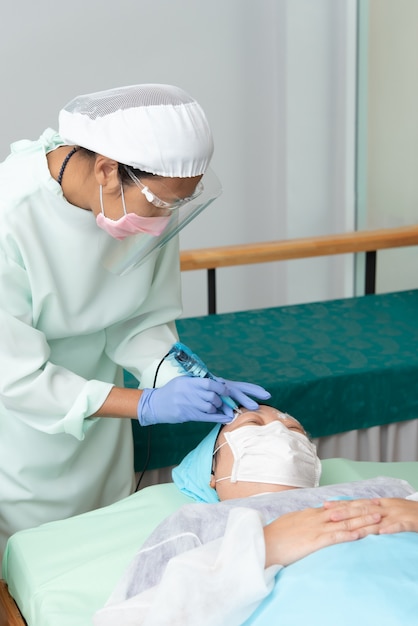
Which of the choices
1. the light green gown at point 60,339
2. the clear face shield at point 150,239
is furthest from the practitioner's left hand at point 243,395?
the clear face shield at point 150,239

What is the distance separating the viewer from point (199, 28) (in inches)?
164

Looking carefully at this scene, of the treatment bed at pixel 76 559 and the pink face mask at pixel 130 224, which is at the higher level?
the pink face mask at pixel 130 224

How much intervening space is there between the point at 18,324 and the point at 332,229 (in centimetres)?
290

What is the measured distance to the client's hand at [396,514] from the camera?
1484mm

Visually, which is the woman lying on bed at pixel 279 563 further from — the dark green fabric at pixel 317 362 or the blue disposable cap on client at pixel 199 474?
the dark green fabric at pixel 317 362

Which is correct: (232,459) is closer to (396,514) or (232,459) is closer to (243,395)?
(243,395)

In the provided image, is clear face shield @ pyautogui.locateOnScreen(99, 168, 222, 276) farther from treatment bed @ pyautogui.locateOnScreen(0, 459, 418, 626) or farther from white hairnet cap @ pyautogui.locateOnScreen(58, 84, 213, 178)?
treatment bed @ pyautogui.locateOnScreen(0, 459, 418, 626)

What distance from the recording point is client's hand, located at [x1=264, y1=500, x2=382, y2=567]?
1.45 m

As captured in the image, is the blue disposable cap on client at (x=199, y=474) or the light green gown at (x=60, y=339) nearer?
the light green gown at (x=60, y=339)

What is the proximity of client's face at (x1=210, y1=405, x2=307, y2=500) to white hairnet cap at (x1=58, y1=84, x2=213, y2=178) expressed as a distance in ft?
1.86

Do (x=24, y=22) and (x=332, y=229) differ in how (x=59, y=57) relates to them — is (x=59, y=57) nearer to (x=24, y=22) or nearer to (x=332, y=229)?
(x=24, y=22)

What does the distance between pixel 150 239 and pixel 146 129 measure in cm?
26

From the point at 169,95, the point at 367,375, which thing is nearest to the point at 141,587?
the point at 169,95

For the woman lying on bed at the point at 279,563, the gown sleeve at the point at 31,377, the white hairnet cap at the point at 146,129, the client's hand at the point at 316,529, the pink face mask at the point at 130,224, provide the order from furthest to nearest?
the gown sleeve at the point at 31,377
the pink face mask at the point at 130,224
the white hairnet cap at the point at 146,129
the client's hand at the point at 316,529
the woman lying on bed at the point at 279,563
